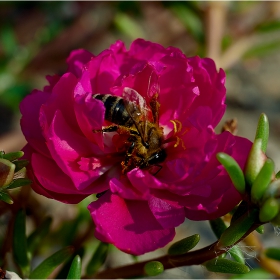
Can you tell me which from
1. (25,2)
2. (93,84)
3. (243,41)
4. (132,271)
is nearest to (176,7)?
(243,41)

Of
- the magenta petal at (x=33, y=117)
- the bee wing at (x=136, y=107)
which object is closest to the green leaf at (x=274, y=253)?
the bee wing at (x=136, y=107)

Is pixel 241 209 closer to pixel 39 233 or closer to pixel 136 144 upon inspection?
pixel 136 144

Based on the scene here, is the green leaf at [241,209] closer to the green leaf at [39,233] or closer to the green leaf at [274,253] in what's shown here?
the green leaf at [274,253]

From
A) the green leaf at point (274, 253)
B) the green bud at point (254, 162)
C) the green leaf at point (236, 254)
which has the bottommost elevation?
the green leaf at point (274, 253)

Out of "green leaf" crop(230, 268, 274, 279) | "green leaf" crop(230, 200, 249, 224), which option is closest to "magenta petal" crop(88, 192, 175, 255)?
"green leaf" crop(230, 200, 249, 224)

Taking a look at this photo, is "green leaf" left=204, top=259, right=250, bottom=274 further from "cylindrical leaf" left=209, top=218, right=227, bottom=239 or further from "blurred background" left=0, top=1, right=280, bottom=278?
"blurred background" left=0, top=1, right=280, bottom=278

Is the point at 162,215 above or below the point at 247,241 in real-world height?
above

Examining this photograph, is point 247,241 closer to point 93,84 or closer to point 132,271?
point 132,271
